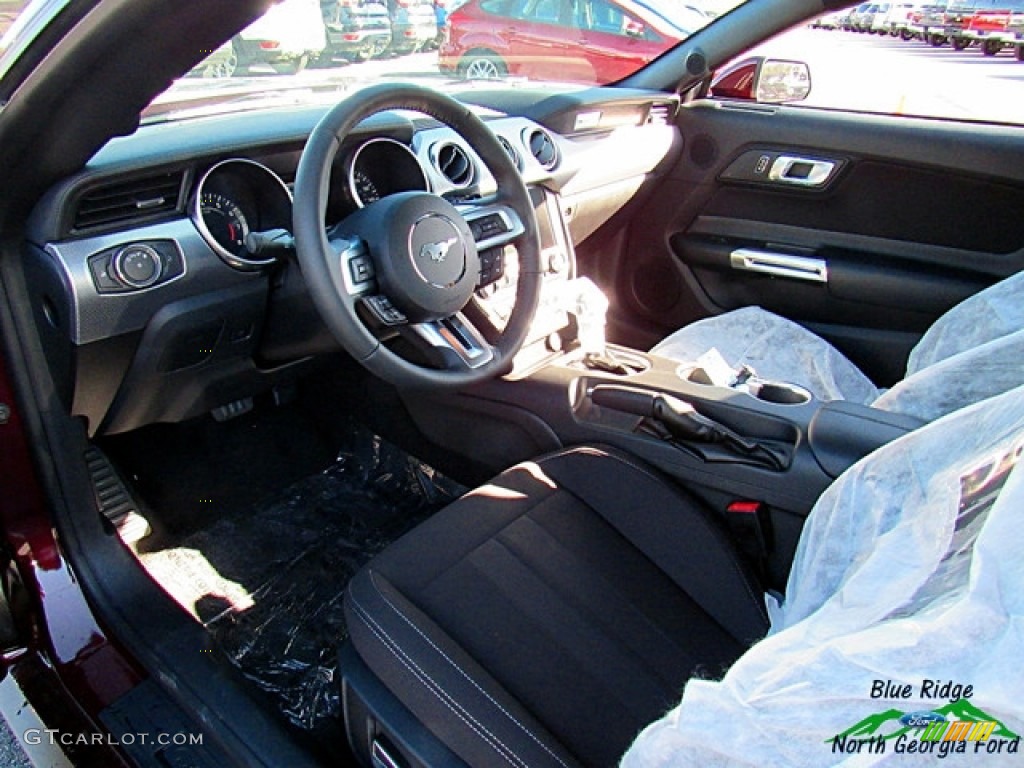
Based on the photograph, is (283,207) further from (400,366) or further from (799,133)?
(799,133)

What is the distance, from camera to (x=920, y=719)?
634 millimetres

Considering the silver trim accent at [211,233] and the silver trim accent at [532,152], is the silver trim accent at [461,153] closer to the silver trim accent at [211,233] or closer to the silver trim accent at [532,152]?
the silver trim accent at [532,152]

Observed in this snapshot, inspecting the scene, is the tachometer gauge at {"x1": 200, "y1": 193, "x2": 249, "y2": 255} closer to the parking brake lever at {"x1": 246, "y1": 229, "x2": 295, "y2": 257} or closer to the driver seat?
the parking brake lever at {"x1": 246, "y1": 229, "x2": 295, "y2": 257}

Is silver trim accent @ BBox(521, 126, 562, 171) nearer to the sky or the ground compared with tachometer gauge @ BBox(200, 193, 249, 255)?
nearer to the ground

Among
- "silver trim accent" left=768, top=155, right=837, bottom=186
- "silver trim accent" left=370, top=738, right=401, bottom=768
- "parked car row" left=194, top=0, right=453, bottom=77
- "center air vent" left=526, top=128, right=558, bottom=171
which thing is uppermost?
"parked car row" left=194, top=0, right=453, bottom=77

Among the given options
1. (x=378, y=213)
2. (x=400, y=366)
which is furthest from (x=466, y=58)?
(x=400, y=366)

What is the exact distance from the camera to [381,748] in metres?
1.19

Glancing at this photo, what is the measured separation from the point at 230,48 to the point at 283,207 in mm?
303

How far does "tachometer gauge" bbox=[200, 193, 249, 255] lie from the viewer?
164 cm

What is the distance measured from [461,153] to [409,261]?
0.63 m

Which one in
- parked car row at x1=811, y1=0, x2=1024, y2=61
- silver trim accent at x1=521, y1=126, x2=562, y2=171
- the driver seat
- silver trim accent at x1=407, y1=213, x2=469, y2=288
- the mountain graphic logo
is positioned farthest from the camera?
silver trim accent at x1=521, y1=126, x2=562, y2=171

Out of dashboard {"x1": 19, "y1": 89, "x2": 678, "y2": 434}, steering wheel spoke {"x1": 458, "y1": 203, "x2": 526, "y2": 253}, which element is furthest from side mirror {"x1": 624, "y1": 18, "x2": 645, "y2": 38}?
steering wheel spoke {"x1": 458, "y1": 203, "x2": 526, "y2": 253}

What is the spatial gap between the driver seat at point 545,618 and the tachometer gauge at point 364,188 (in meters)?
0.63

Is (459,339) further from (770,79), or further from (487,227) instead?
(770,79)
